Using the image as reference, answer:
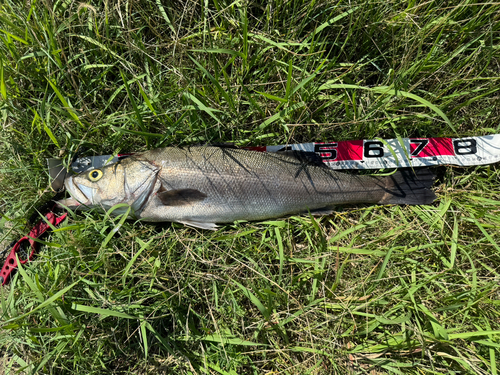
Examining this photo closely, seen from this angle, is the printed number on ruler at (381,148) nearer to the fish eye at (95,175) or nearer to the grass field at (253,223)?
the grass field at (253,223)

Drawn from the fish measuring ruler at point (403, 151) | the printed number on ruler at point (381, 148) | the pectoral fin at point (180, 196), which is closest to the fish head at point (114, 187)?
the pectoral fin at point (180, 196)

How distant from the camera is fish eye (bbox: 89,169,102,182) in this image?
2799mm

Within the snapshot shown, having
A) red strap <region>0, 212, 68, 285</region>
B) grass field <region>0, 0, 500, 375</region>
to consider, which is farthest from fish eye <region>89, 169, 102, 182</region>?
red strap <region>0, 212, 68, 285</region>

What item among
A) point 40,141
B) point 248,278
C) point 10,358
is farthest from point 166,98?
point 10,358

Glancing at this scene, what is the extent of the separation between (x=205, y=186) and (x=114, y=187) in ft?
3.10

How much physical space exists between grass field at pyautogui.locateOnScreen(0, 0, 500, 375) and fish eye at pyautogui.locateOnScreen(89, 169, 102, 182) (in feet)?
1.18

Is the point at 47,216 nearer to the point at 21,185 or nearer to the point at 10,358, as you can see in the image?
the point at 21,185

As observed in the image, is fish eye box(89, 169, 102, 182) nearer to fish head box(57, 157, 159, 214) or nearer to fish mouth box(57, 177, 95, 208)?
fish head box(57, 157, 159, 214)

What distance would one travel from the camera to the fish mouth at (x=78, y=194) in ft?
9.12

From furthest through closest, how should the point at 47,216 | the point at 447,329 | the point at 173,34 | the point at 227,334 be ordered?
the point at 173,34
the point at 47,216
the point at 227,334
the point at 447,329

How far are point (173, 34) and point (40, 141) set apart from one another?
1.91m

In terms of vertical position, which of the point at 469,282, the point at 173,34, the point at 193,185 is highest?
the point at 173,34

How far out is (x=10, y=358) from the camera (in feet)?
9.29

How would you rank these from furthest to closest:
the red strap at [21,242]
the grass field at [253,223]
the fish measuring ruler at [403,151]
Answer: the fish measuring ruler at [403,151], the red strap at [21,242], the grass field at [253,223]
